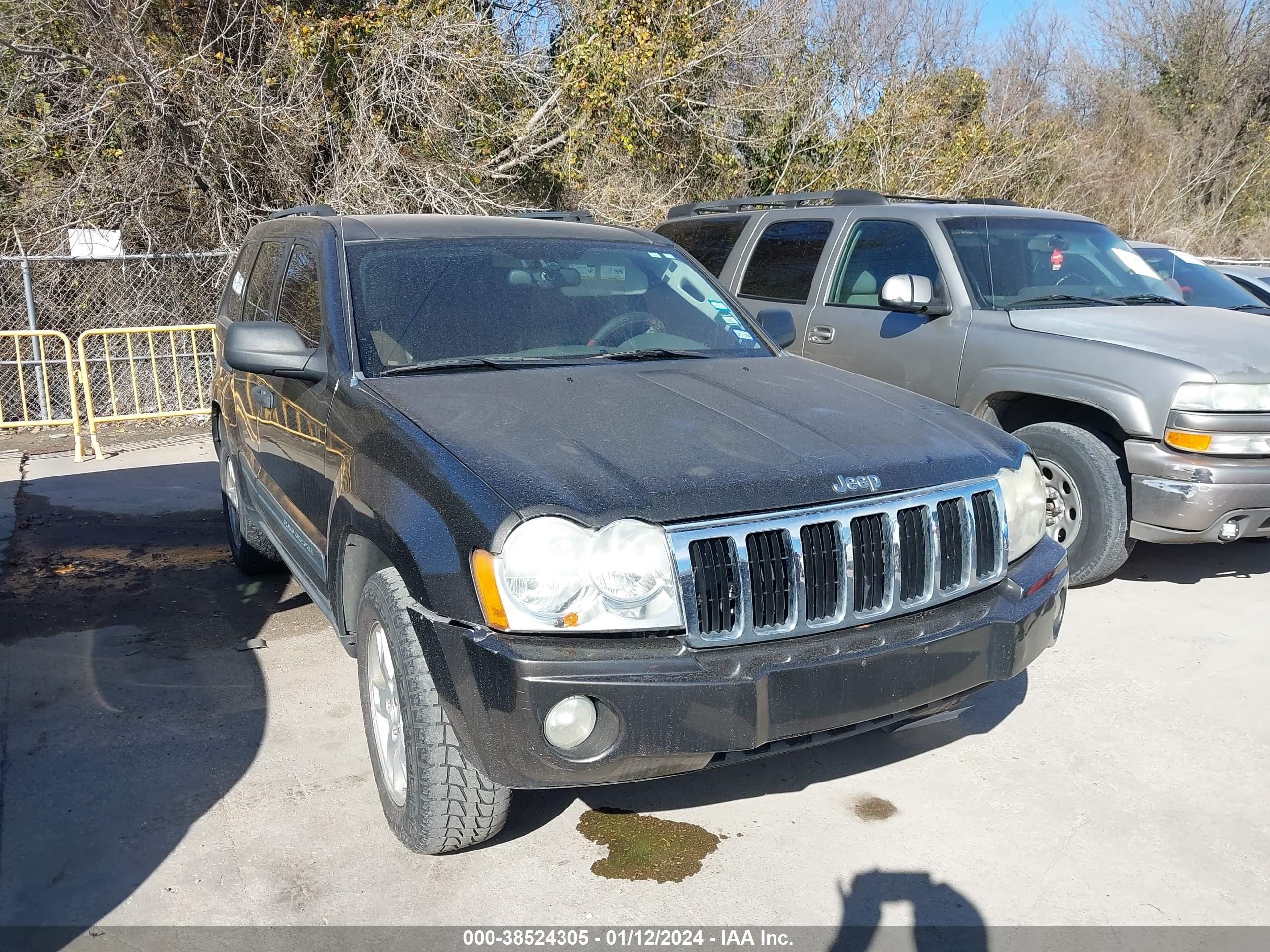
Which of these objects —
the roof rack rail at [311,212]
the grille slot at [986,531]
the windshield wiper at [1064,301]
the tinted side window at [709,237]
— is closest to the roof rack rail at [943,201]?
the tinted side window at [709,237]

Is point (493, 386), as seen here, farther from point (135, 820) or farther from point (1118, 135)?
point (1118, 135)

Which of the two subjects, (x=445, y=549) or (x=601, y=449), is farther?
(x=601, y=449)

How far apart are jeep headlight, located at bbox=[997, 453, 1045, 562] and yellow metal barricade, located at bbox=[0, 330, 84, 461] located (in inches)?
352

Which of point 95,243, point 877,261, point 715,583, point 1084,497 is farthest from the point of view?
point 95,243

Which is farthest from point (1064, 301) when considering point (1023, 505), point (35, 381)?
point (35, 381)

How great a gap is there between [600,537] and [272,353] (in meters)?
1.65

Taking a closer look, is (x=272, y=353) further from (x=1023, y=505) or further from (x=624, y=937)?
(x=1023, y=505)

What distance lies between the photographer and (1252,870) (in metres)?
3.14

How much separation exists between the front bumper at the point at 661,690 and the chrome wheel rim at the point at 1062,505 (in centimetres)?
275

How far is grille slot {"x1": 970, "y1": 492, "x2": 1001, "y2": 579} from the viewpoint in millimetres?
3174

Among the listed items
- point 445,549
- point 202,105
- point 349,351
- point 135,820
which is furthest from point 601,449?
point 202,105

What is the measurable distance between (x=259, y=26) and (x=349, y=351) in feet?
32.8

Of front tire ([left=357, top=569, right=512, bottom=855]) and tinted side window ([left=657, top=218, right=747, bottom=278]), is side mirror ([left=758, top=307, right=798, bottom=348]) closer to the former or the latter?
front tire ([left=357, top=569, right=512, bottom=855])

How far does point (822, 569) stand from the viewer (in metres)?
2.85
